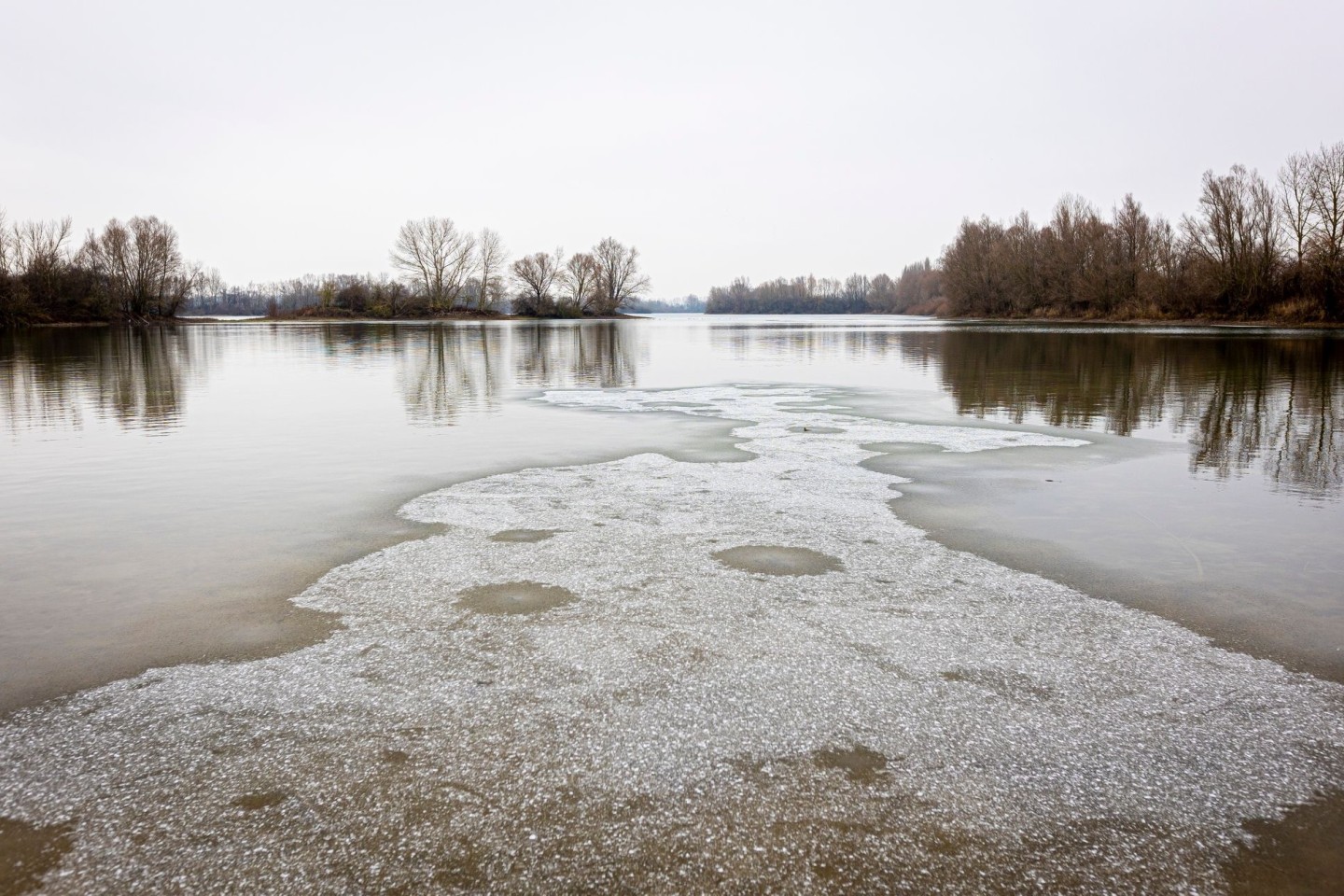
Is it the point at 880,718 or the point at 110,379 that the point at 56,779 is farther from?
the point at 110,379

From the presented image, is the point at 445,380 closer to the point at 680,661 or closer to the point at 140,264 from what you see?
the point at 680,661

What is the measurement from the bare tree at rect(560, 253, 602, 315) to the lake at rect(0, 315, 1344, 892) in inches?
4030

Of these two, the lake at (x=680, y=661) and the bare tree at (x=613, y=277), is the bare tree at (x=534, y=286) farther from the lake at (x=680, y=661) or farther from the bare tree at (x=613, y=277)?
the lake at (x=680, y=661)

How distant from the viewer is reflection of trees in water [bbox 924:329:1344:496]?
1024 cm

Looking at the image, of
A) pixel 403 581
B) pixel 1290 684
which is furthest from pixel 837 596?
pixel 403 581

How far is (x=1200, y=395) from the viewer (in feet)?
53.9

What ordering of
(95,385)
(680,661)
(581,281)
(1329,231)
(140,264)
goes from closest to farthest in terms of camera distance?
(680,661)
(95,385)
(1329,231)
(140,264)
(581,281)

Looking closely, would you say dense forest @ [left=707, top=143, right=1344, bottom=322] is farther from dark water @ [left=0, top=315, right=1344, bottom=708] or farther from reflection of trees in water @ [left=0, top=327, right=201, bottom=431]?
reflection of trees in water @ [left=0, top=327, right=201, bottom=431]

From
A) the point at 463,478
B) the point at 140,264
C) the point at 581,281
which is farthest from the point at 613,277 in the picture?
the point at 463,478

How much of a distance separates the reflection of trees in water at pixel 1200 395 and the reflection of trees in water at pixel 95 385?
Answer: 49.5ft

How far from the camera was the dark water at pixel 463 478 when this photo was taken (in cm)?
486

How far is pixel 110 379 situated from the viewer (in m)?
20.0

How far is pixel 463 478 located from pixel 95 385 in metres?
15.0

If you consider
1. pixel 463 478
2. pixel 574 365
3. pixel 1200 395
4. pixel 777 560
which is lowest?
pixel 777 560
